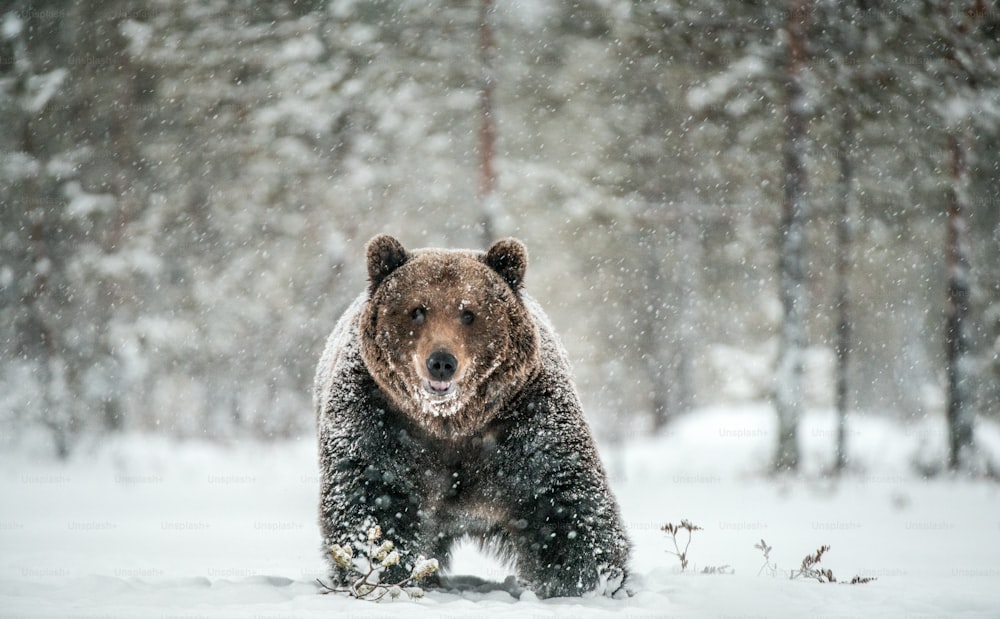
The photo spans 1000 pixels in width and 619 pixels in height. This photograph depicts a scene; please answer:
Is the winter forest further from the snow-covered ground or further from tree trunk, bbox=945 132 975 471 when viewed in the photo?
the snow-covered ground

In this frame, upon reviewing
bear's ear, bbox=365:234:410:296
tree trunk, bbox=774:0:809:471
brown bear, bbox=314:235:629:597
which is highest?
tree trunk, bbox=774:0:809:471

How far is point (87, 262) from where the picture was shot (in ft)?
39.4

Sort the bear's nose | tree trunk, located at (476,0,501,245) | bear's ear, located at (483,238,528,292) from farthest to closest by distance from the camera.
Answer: tree trunk, located at (476,0,501,245) < bear's ear, located at (483,238,528,292) < the bear's nose

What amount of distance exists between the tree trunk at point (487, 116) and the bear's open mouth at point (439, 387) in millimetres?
7620

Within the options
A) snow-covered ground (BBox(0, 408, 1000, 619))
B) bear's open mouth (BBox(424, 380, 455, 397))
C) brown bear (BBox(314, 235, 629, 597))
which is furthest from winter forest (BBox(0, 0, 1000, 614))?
bear's open mouth (BBox(424, 380, 455, 397))

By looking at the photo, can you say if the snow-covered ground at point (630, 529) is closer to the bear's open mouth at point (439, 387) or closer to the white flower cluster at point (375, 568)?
the white flower cluster at point (375, 568)

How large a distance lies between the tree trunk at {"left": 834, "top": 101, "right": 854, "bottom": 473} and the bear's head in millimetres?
7987

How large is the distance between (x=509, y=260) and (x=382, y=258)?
71 centimetres

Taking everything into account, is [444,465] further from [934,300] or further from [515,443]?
[934,300]

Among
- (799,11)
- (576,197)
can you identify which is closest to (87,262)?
(576,197)

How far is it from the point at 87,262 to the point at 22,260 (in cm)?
101

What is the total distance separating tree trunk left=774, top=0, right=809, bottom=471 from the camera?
10.0m

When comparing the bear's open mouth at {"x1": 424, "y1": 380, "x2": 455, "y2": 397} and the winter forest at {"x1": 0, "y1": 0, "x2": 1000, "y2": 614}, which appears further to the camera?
the winter forest at {"x1": 0, "y1": 0, "x2": 1000, "y2": 614}

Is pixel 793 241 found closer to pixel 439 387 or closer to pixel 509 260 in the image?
pixel 509 260
